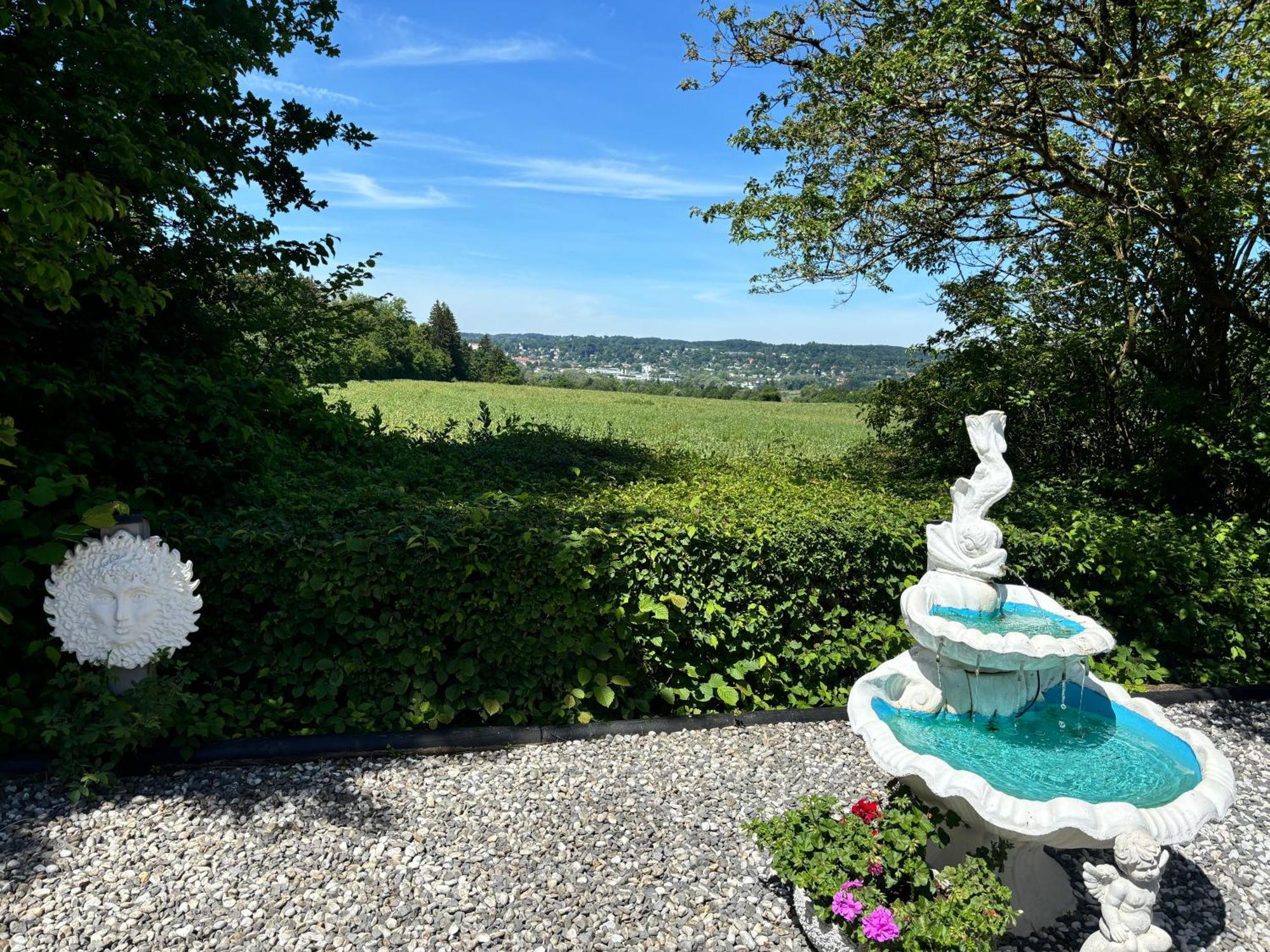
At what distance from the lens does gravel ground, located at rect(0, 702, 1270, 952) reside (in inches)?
117

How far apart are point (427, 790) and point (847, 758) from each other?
252 centimetres

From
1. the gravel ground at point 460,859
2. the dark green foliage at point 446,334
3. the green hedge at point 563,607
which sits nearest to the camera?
the gravel ground at point 460,859

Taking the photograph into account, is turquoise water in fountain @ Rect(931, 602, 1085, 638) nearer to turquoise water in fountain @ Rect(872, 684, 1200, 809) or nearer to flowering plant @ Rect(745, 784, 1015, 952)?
turquoise water in fountain @ Rect(872, 684, 1200, 809)

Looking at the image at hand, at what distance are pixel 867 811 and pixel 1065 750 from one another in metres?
1.01

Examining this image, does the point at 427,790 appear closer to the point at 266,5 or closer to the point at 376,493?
the point at 376,493

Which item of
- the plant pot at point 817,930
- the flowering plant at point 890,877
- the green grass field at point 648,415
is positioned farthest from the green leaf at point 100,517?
the green grass field at point 648,415

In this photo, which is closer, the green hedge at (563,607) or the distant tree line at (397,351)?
the green hedge at (563,607)

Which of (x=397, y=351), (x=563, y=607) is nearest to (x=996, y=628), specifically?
(x=563, y=607)

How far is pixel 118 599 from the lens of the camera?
12.8 ft

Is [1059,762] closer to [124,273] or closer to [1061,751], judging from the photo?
[1061,751]

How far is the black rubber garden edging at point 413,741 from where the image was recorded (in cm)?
398

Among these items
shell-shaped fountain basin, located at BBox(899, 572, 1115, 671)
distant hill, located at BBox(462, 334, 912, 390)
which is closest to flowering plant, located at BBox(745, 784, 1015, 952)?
shell-shaped fountain basin, located at BBox(899, 572, 1115, 671)

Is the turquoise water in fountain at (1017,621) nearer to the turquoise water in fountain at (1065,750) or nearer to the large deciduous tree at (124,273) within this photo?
the turquoise water in fountain at (1065,750)

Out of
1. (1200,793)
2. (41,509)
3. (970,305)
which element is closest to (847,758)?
(1200,793)
